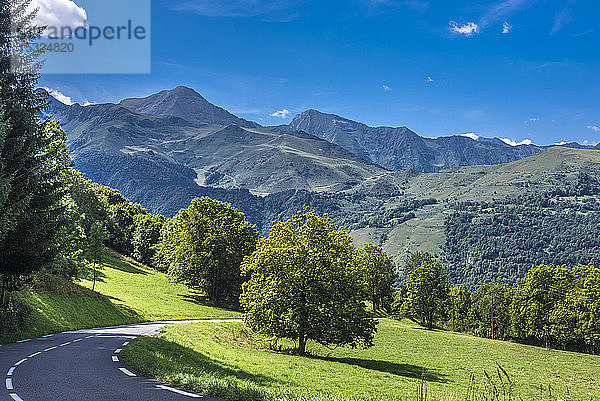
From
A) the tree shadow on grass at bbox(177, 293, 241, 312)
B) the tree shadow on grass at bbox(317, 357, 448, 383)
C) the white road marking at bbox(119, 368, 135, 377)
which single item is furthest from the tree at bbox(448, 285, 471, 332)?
the white road marking at bbox(119, 368, 135, 377)

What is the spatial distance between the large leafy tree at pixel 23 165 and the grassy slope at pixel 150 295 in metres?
27.0

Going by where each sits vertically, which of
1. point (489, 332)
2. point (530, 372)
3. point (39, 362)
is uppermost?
point (39, 362)

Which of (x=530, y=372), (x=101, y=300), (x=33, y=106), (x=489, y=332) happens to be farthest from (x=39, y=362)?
(x=489, y=332)

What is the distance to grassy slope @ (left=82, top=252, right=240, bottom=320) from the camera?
56.0 m

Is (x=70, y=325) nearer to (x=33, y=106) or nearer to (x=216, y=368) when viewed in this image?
(x=33, y=106)

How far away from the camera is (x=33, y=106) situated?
25500 mm

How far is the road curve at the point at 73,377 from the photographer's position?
12391 millimetres

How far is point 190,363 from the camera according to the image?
19.9 meters

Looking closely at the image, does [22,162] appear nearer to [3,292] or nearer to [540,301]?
[3,292]

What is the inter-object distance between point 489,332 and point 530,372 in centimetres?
7664

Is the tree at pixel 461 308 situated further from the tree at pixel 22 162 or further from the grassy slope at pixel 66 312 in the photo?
the tree at pixel 22 162

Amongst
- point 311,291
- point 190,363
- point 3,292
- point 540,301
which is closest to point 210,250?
point 311,291

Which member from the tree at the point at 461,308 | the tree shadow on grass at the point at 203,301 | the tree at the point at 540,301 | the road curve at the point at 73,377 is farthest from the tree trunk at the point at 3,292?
the tree at the point at 461,308

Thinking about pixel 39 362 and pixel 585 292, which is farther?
pixel 585 292
